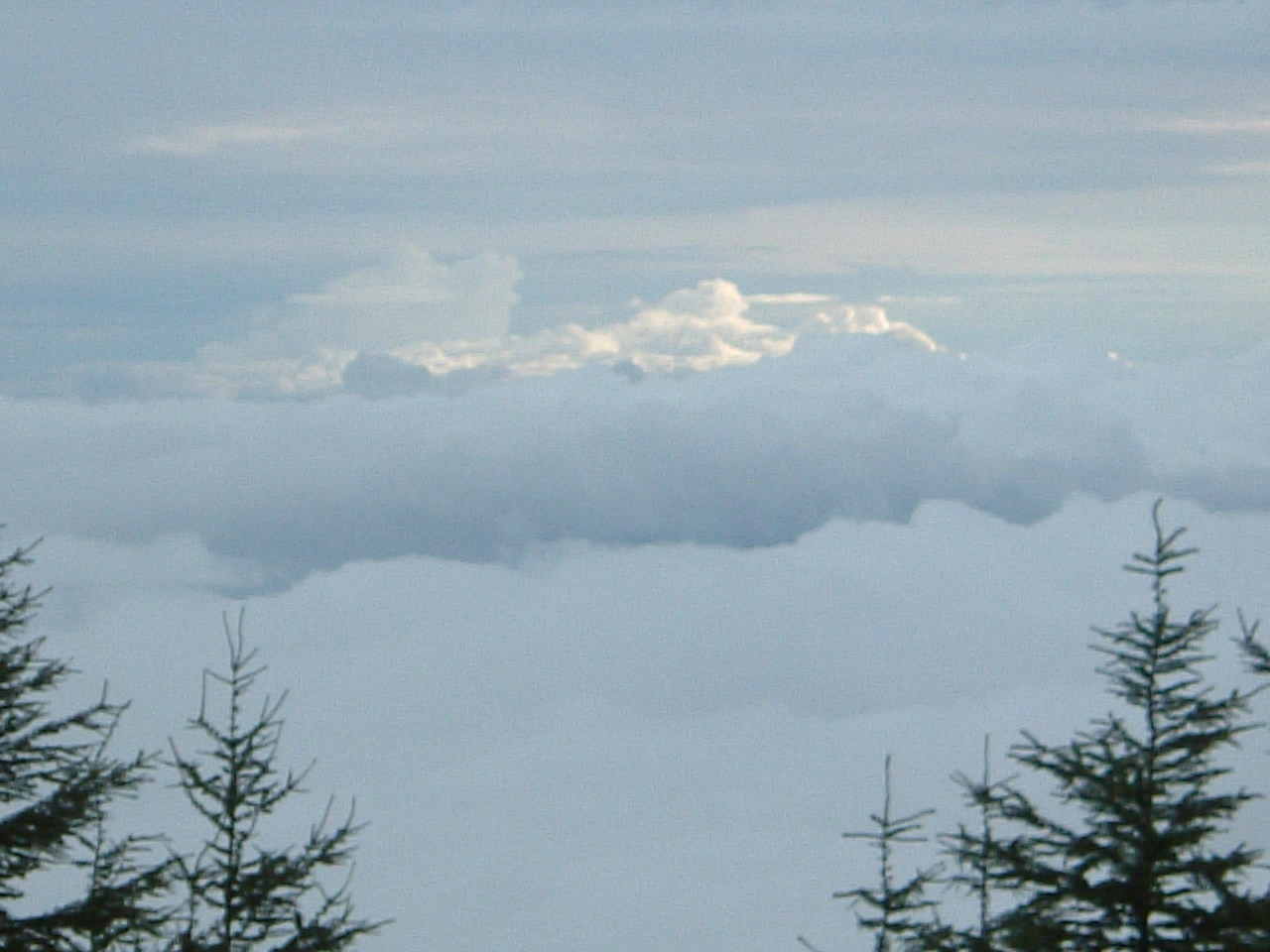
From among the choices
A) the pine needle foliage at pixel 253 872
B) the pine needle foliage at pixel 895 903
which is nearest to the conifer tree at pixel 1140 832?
the pine needle foliage at pixel 895 903

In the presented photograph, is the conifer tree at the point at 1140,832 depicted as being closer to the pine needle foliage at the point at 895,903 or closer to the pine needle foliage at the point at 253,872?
the pine needle foliage at the point at 895,903

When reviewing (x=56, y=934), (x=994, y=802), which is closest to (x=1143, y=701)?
(x=994, y=802)

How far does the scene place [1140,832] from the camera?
11461 millimetres

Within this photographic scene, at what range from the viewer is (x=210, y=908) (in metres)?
11.8

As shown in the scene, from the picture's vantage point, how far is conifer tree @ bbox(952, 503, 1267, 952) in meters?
11.2

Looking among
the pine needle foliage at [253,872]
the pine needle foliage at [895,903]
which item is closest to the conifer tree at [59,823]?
the pine needle foliage at [253,872]

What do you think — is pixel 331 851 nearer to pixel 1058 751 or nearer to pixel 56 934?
pixel 56 934

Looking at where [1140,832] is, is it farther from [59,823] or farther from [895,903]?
[59,823]

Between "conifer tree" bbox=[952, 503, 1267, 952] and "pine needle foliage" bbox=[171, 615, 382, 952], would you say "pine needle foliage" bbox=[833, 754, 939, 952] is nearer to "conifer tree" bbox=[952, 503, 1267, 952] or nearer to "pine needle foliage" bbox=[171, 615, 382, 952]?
"conifer tree" bbox=[952, 503, 1267, 952]

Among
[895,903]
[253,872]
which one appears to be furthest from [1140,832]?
[253,872]

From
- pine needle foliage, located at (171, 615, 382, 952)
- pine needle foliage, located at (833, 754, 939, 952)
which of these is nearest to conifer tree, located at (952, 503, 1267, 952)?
pine needle foliage, located at (833, 754, 939, 952)

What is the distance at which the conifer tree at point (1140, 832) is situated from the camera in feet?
36.6

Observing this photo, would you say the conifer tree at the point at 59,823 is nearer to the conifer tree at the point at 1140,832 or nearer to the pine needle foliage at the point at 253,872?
the pine needle foliage at the point at 253,872

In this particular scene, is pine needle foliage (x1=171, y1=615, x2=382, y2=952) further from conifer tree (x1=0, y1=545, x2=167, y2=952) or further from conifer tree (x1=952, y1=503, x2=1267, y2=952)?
conifer tree (x1=952, y1=503, x2=1267, y2=952)
